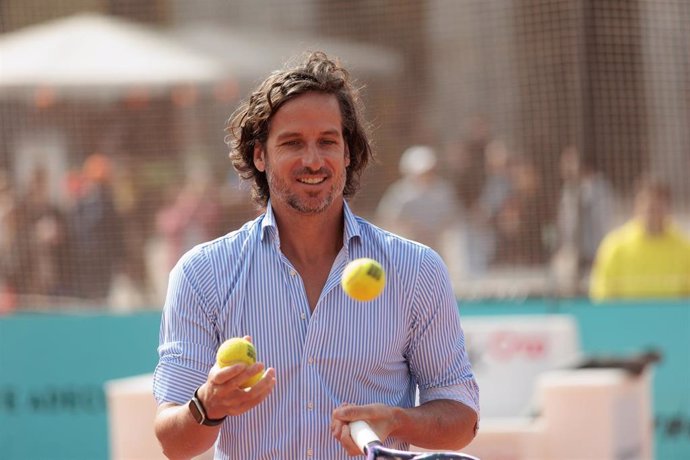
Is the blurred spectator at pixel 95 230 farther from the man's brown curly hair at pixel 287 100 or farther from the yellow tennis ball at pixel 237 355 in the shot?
the yellow tennis ball at pixel 237 355

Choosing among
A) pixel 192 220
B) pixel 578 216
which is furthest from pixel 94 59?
pixel 578 216

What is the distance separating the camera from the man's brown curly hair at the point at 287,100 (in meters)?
3.72

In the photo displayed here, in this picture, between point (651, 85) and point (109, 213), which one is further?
point (109, 213)

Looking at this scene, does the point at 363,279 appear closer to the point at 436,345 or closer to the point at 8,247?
the point at 436,345

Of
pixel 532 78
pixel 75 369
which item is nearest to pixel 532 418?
pixel 532 78

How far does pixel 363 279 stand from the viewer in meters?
3.39

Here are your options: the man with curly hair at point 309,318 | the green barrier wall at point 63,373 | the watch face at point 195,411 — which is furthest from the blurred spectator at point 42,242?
the watch face at point 195,411

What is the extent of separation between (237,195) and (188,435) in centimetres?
759

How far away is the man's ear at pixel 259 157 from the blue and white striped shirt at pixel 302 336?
21 centimetres

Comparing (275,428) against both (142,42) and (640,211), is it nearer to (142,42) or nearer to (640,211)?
(640,211)

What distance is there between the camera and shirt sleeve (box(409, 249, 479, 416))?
369 centimetres

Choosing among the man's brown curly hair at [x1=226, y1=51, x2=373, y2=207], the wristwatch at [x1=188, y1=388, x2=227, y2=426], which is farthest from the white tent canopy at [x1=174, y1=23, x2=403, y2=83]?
the wristwatch at [x1=188, y1=388, x2=227, y2=426]

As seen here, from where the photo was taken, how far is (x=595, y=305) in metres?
10.1

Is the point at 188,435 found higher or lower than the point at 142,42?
lower
